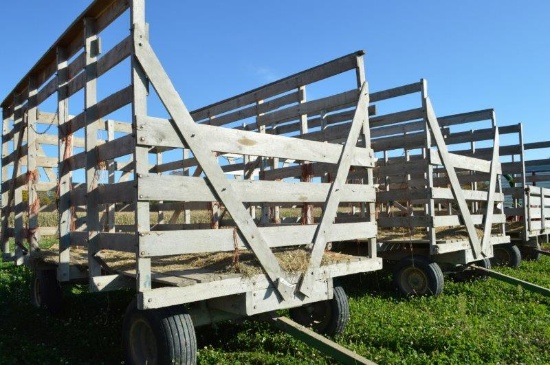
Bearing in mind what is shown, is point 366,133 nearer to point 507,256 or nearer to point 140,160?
point 140,160

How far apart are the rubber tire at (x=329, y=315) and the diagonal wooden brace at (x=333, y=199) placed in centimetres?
78

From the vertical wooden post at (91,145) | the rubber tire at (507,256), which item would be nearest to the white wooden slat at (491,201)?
the rubber tire at (507,256)

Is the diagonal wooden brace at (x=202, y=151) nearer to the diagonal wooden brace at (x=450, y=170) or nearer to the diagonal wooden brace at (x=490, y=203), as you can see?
the diagonal wooden brace at (x=450, y=170)

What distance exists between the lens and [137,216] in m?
3.66

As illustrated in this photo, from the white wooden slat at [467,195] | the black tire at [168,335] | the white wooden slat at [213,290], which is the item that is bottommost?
the black tire at [168,335]

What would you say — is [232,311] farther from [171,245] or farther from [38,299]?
[38,299]

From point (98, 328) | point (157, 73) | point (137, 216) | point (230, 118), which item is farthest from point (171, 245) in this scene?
point (230, 118)

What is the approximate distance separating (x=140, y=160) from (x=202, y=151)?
534 mm

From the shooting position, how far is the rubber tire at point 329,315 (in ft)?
17.3

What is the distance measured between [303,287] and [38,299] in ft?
14.9

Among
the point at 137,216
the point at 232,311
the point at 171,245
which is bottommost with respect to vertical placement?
the point at 232,311

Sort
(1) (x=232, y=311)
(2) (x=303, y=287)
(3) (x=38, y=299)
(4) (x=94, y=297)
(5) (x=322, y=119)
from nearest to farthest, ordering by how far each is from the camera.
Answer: (1) (x=232, y=311)
(2) (x=303, y=287)
(3) (x=38, y=299)
(4) (x=94, y=297)
(5) (x=322, y=119)

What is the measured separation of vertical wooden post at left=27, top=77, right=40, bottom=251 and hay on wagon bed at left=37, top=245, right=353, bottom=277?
836mm

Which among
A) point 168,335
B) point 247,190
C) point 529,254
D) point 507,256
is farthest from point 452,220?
point 529,254
